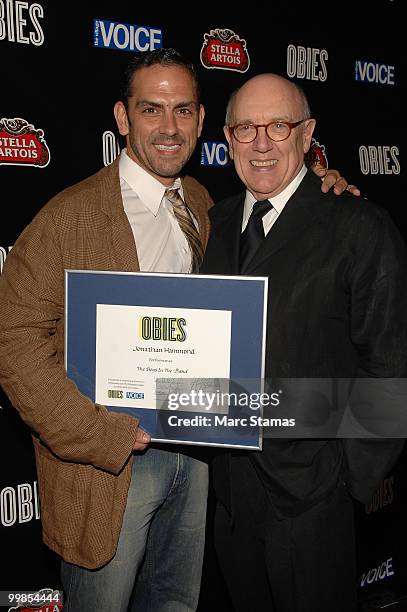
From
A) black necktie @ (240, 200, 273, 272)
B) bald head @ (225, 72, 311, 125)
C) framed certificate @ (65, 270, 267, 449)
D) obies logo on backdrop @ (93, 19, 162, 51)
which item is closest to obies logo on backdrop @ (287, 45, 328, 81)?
obies logo on backdrop @ (93, 19, 162, 51)

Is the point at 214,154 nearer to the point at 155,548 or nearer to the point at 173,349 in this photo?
the point at 173,349

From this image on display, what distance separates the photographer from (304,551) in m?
1.79

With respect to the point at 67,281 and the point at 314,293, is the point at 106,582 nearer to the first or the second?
the point at 67,281

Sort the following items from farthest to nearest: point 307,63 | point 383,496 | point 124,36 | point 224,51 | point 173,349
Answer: point 383,496 < point 307,63 < point 224,51 < point 124,36 < point 173,349

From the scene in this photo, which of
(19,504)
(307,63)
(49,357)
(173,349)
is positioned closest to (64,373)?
(49,357)

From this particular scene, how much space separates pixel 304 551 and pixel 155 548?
58 centimetres

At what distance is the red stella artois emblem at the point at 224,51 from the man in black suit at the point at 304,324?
1011 millimetres

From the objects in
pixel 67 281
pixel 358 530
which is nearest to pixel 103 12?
pixel 67 281

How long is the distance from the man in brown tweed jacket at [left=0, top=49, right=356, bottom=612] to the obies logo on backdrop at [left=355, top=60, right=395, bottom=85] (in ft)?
5.06

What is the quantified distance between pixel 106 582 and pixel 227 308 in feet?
2.87

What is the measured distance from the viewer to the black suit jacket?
1666 mm

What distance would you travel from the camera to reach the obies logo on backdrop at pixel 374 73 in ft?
10.6

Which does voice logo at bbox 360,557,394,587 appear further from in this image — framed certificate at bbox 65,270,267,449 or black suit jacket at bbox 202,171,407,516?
framed certificate at bbox 65,270,267,449

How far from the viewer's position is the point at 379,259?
1.65 metres
